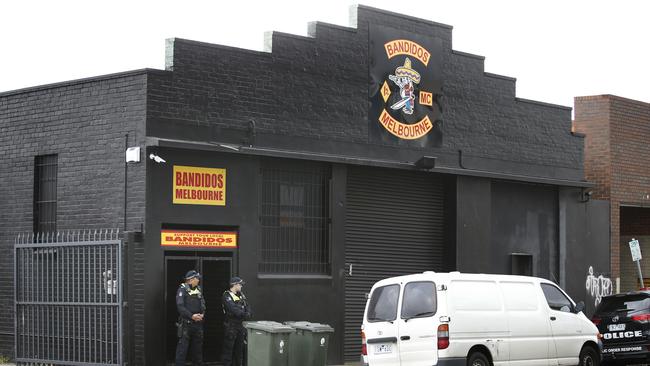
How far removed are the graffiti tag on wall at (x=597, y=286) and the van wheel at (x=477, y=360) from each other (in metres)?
11.6

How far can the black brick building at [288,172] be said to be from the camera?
1891 centimetres

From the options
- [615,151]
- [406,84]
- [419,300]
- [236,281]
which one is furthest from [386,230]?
[615,151]

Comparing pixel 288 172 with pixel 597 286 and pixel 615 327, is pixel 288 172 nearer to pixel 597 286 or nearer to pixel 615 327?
pixel 615 327

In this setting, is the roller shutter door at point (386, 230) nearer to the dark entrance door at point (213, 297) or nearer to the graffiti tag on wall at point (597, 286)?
the dark entrance door at point (213, 297)

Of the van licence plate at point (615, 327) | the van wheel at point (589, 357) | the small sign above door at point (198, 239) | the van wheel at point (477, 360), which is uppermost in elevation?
the small sign above door at point (198, 239)

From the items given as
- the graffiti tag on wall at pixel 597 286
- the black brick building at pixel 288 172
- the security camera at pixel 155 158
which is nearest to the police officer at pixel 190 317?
the black brick building at pixel 288 172

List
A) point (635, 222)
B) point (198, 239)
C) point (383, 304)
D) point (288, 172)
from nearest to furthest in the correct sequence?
1. point (383, 304)
2. point (198, 239)
3. point (288, 172)
4. point (635, 222)

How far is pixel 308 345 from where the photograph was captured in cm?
1828

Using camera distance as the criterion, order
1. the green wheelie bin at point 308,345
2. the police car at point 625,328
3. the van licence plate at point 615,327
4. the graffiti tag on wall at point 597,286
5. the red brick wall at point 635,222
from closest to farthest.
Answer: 1. the green wheelie bin at point 308,345
2. the police car at point 625,328
3. the van licence plate at point 615,327
4. the graffiti tag on wall at point 597,286
5. the red brick wall at point 635,222

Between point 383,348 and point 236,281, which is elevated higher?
point 236,281

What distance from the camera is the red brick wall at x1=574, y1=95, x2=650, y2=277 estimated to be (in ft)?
94.9

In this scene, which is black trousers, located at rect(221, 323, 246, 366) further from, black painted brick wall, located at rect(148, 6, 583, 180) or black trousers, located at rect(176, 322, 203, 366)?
black painted brick wall, located at rect(148, 6, 583, 180)

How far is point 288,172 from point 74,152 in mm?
4015

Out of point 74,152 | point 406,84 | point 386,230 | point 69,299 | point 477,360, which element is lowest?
point 477,360
